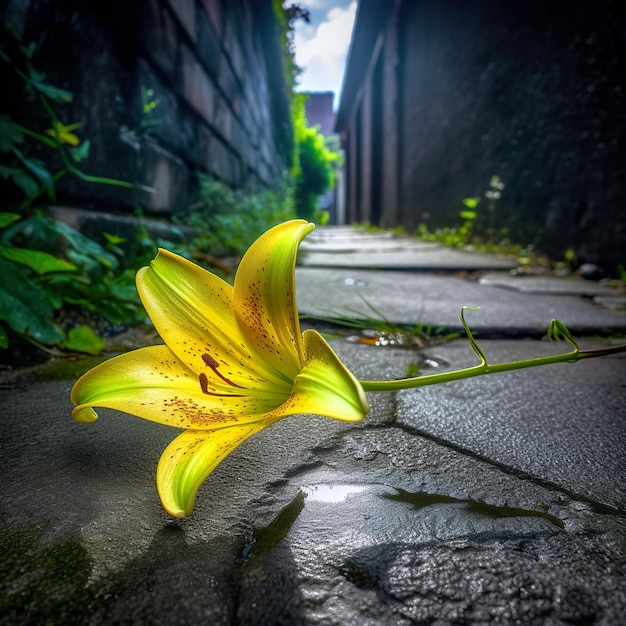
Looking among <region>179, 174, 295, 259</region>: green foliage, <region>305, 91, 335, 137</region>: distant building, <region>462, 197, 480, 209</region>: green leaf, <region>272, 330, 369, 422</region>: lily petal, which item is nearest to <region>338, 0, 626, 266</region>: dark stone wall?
<region>462, 197, 480, 209</region>: green leaf

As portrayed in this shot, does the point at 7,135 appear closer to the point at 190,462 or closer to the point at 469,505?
the point at 190,462

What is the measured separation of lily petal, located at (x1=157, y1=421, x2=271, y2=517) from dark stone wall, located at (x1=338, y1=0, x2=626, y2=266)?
3.67 m

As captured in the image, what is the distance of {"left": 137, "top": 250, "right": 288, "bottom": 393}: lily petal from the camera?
0.75 metres

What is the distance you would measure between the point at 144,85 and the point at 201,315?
90.7 inches

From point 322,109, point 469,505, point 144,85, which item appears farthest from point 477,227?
point 322,109

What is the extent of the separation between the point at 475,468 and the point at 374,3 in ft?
44.7

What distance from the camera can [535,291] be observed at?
2.86 m

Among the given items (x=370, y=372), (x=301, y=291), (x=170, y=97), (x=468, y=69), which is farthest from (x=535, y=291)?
(x=468, y=69)

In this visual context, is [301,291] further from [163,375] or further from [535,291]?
[163,375]

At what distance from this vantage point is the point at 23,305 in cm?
124

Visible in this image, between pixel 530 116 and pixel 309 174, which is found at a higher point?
pixel 309 174

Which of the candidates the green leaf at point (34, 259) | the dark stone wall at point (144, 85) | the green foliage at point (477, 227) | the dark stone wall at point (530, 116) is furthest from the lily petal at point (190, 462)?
the green foliage at point (477, 227)

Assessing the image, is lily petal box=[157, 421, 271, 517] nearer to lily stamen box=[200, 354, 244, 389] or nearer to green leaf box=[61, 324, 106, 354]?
lily stamen box=[200, 354, 244, 389]

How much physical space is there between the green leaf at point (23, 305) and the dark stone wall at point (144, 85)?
2.47 feet
